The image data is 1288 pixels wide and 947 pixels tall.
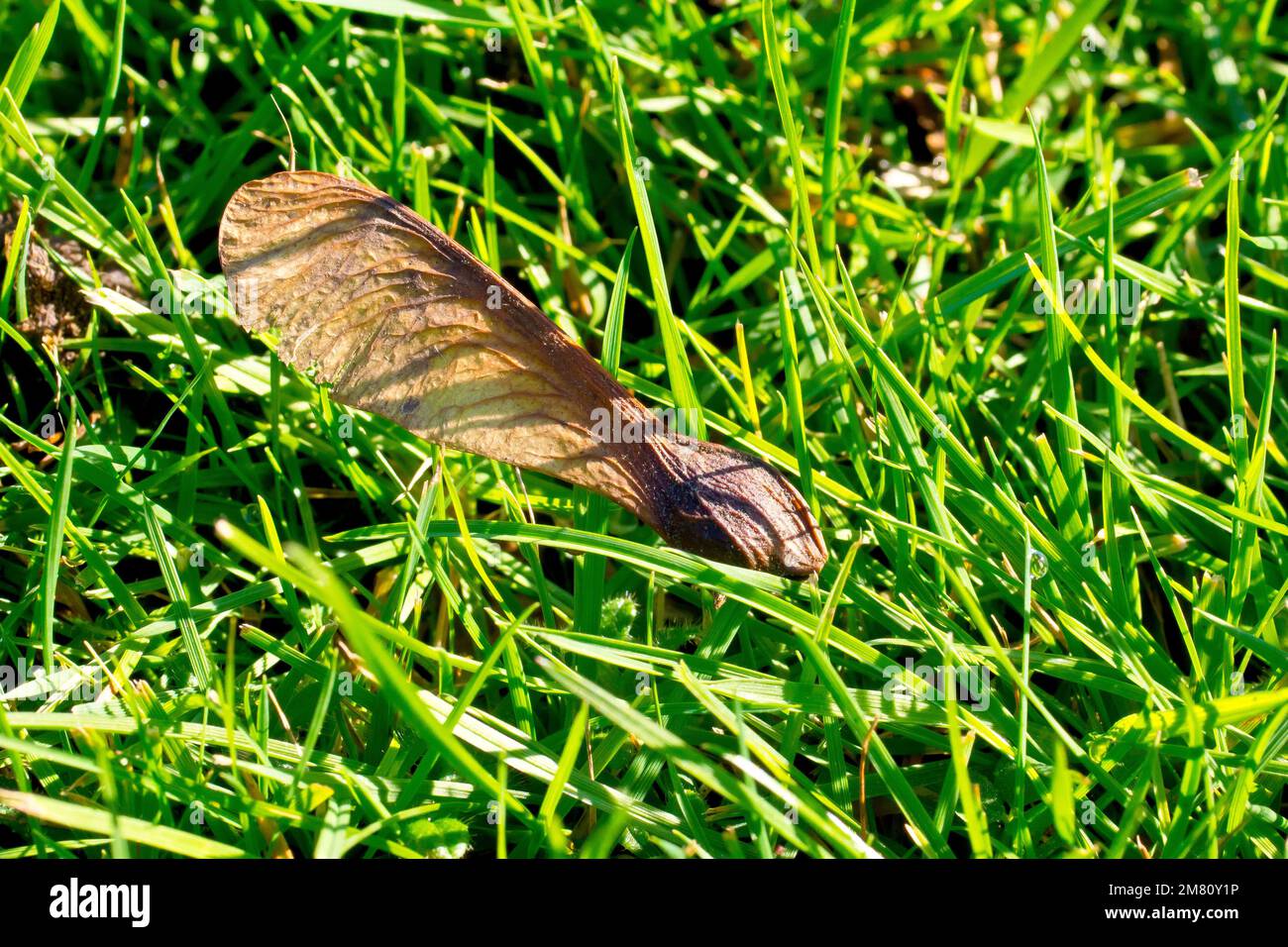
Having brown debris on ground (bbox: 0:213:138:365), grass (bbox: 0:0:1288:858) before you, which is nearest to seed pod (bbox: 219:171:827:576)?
grass (bbox: 0:0:1288:858)

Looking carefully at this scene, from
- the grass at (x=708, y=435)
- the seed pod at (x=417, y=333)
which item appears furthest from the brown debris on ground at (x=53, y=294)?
the seed pod at (x=417, y=333)

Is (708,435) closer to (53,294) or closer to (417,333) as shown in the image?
(417,333)

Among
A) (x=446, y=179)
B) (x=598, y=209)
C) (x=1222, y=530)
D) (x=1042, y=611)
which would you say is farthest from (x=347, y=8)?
(x=1222, y=530)

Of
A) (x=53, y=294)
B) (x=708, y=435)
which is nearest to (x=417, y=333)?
(x=708, y=435)

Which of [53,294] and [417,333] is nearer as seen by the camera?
[417,333]

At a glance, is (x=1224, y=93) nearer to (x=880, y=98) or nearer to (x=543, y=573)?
(x=880, y=98)

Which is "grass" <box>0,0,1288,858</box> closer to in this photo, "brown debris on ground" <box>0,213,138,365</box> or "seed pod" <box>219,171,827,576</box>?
"brown debris on ground" <box>0,213,138,365</box>

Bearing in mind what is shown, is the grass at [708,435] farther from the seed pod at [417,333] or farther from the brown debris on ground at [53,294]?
the seed pod at [417,333]
